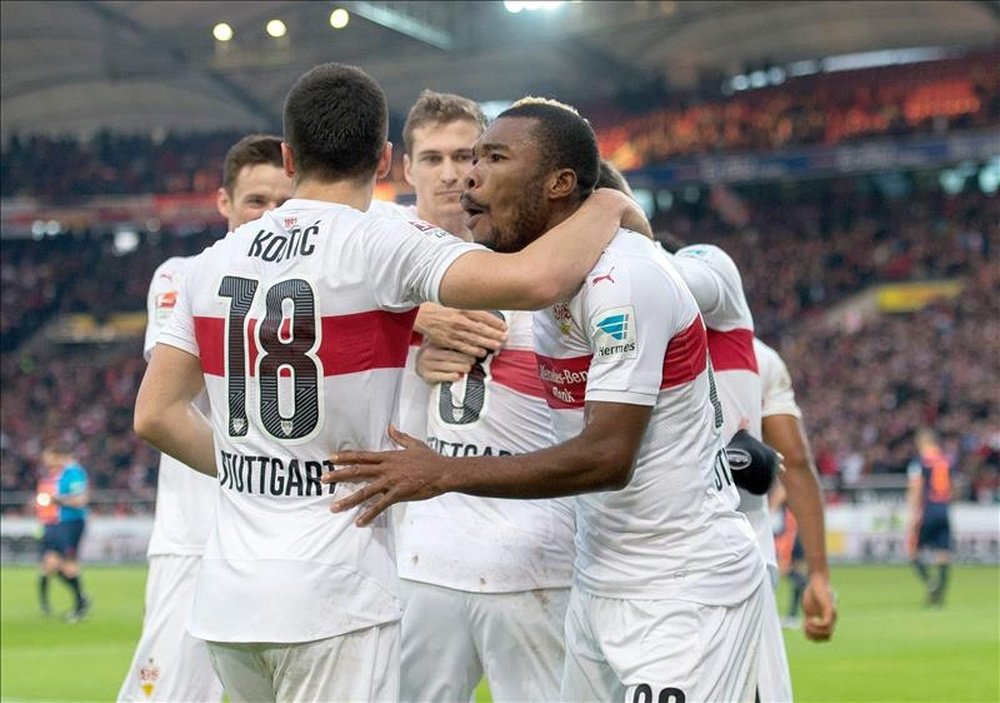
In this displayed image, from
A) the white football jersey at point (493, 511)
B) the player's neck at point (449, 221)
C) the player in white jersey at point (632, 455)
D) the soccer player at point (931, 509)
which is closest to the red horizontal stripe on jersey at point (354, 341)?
the player in white jersey at point (632, 455)

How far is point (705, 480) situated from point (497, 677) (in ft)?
4.30

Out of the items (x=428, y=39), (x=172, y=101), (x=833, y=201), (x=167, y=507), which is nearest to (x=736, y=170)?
(x=833, y=201)

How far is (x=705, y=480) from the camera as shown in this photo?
3.93 meters

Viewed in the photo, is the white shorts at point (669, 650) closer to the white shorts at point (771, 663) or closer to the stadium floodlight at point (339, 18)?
the white shorts at point (771, 663)

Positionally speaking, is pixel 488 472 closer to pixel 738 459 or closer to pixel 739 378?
pixel 738 459

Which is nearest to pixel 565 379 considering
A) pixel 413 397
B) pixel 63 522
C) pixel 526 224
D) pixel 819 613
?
pixel 526 224

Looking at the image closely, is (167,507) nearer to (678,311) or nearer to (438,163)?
(438,163)

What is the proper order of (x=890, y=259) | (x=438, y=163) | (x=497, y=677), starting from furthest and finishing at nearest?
(x=890, y=259)
(x=438, y=163)
(x=497, y=677)

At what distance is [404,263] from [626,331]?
587mm

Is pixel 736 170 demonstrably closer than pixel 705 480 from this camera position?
No

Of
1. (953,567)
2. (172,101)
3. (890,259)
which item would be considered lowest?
(953,567)

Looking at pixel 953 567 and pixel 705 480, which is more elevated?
pixel 705 480

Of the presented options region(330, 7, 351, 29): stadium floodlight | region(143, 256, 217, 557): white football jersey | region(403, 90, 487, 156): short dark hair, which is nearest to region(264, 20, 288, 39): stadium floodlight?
region(330, 7, 351, 29): stadium floodlight

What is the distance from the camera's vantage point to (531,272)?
11.8 feet
